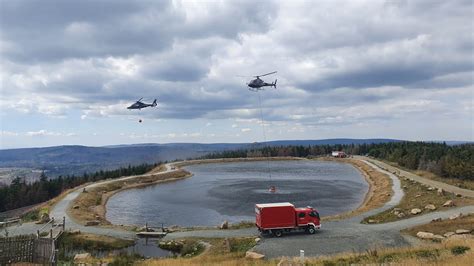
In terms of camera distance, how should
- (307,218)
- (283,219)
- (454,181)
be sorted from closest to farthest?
1. (283,219)
2. (307,218)
3. (454,181)

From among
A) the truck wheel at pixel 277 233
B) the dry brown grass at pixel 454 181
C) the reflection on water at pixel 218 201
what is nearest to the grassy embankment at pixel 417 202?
the dry brown grass at pixel 454 181

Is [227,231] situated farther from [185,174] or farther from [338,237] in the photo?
[185,174]

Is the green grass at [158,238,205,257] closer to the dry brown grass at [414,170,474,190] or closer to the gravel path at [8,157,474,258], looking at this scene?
the gravel path at [8,157,474,258]

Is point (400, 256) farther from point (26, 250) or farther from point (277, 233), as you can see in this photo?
point (26, 250)

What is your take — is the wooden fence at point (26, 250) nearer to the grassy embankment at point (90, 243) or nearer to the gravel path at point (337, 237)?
the grassy embankment at point (90, 243)

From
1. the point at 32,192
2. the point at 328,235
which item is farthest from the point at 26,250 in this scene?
the point at 32,192
